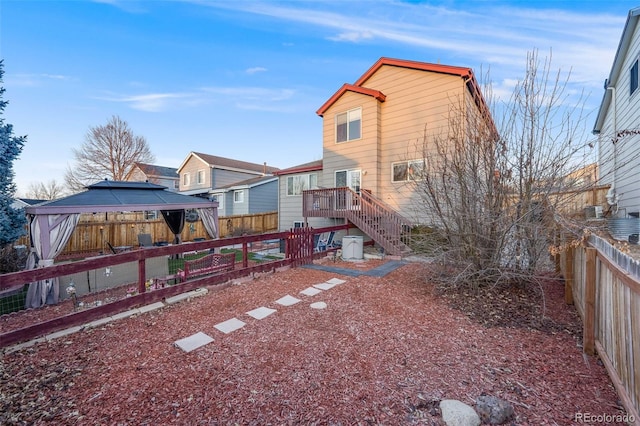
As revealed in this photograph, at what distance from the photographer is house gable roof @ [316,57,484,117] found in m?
8.98

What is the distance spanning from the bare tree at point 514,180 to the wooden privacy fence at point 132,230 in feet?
35.6

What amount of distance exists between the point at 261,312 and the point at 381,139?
9.14m

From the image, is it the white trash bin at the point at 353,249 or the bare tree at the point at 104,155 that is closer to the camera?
the white trash bin at the point at 353,249

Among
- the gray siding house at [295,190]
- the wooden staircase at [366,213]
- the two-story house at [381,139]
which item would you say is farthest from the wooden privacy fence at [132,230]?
the two-story house at [381,139]

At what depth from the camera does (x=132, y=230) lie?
14172 mm

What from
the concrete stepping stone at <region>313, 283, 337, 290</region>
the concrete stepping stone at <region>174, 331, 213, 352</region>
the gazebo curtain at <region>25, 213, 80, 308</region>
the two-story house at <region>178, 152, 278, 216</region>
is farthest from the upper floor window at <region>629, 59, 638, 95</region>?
the two-story house at <region>178, 152, 278, 216</region>

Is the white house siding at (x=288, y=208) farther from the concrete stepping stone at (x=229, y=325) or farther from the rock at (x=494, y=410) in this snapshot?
the rock at (x=494, y=410)

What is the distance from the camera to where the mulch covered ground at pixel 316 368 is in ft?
6.85

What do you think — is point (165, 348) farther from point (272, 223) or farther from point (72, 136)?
point (72, 136)

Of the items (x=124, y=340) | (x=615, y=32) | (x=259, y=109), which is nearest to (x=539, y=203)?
(x=124, y=340)

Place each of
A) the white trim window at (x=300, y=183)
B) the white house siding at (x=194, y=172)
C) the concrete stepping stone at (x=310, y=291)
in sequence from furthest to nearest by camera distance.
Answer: the white house siding at (x=194, y=172) → the white trim window at (x=300, y=183) → the concrete stepping stone at (x=310, y=291)

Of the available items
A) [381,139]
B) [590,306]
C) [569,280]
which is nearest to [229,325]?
[590,306]

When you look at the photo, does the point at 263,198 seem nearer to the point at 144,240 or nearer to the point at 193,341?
the point at 144,240

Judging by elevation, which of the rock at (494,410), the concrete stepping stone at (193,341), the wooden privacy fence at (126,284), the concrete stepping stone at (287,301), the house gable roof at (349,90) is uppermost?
the house gable roof at (349,90)
